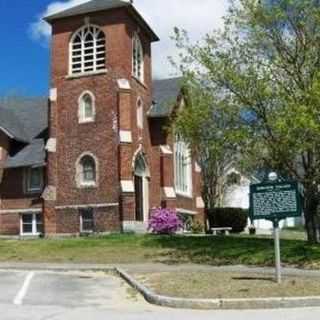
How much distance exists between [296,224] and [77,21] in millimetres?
45117

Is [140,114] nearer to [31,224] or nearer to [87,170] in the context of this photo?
[87,170]

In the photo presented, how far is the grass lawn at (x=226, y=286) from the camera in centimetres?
1426

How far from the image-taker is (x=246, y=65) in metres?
23.5

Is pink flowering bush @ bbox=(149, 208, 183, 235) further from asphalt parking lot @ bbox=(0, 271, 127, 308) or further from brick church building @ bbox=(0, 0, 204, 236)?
asphalt parking lot @ bbox=(0, 271, 127, 308)

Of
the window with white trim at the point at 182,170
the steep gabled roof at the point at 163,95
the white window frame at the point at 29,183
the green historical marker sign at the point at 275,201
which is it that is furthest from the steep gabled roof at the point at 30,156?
the green historical marker sign at the point at 275,201

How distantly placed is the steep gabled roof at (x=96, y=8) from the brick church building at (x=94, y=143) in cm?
6

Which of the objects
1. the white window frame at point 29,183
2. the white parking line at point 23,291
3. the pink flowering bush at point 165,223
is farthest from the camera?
the white window frame at point 29,183

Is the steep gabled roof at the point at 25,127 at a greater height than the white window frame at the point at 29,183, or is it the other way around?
the steep gabled roof at the point at 25,127

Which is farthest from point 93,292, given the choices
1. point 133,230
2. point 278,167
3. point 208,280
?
point 133,230

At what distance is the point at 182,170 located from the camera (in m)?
43.8

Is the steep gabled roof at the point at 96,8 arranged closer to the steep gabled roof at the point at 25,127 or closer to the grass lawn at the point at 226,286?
the steep gabled roof at the point at 25,127

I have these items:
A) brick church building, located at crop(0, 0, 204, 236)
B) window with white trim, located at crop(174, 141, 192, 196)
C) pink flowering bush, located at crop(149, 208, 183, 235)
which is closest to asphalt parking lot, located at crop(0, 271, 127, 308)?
pink flowering bush, located at crop(149, 208, 183, 235)

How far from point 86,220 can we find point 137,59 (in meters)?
9.29

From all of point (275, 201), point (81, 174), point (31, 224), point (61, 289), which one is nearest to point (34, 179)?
point (31, 224)
